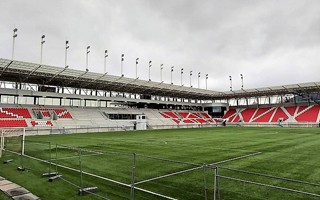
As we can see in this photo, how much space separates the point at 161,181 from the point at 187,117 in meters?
69.0

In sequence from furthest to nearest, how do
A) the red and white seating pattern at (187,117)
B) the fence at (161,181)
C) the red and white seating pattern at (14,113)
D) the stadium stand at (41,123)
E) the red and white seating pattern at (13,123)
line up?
the red and white seating pattern at (187,117)
the stadium stand at (41,123)
the red and white seating pattern at (14,113)
the red and white seating pattern at (13,123)
the fence at (161,181)

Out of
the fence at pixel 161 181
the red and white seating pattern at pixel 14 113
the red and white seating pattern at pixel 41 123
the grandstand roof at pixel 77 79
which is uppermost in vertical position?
the grandstand roof at pixel 77 79

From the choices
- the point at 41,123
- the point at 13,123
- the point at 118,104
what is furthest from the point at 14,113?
the point at 118,104

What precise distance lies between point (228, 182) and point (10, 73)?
145 feet

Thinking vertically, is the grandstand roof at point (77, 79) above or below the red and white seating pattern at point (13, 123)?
above

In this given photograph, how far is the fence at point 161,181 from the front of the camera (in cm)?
849

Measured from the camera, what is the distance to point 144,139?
101ft

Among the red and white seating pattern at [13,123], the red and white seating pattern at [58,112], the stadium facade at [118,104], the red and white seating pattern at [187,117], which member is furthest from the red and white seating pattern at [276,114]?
the red and white seating pattern at [13,123]

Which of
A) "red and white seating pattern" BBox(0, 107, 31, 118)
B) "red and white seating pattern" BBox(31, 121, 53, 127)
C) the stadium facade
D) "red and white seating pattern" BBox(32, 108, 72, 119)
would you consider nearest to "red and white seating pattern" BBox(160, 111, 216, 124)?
the stadium facade

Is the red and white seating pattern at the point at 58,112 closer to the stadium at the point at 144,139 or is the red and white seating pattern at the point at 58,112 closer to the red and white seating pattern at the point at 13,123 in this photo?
the stadium at the point at 144,139

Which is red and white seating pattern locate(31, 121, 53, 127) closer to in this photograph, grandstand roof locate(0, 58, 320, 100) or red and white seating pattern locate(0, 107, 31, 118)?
red and white seating pattern locate(0, 107, 31, 118)

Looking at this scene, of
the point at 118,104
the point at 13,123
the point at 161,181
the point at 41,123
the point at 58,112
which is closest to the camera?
the point at 161,181

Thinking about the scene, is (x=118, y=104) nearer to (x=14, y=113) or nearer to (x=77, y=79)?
(x=77, y=79)

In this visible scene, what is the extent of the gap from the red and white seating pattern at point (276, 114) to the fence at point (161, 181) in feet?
212
